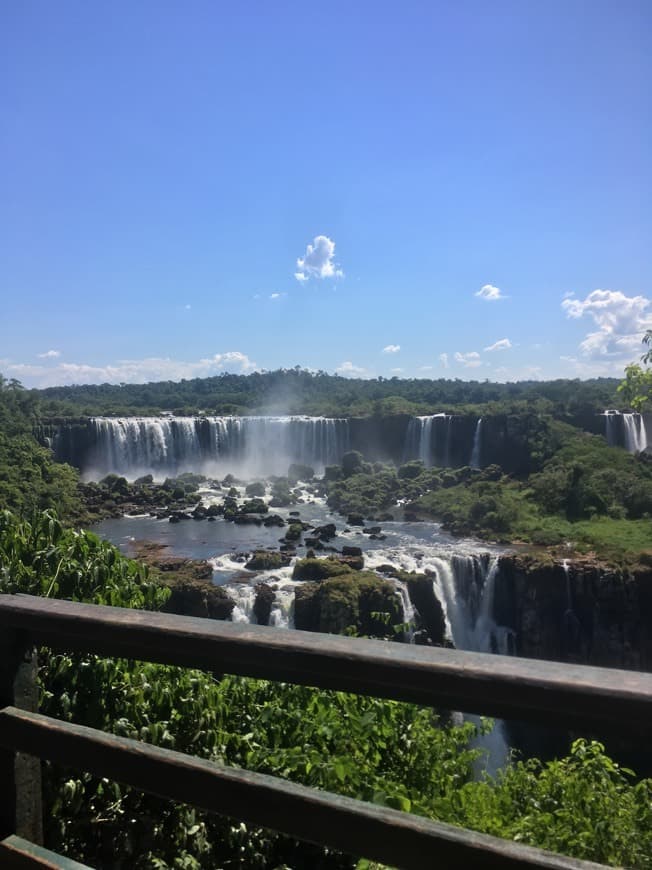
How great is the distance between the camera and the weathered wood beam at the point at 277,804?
1.00m

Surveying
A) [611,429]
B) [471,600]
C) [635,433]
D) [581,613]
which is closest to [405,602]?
[471,600]

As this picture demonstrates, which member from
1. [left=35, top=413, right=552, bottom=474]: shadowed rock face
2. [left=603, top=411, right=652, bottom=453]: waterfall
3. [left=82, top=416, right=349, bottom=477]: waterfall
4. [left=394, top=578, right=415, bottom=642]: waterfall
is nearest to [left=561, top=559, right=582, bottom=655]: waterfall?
[left=394, top=578, right=415, bottom=642]: waterfall

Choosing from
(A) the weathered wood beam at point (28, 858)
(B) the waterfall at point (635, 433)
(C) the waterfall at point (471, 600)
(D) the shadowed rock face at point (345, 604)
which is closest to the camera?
(A) the weathered wood beam at point (28, 858)

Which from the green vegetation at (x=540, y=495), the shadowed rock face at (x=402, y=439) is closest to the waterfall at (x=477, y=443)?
the shadowed rock face at (x=402, y=439)

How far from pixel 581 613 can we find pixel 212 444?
864 inches

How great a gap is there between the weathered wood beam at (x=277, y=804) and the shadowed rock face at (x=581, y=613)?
57.9 feet

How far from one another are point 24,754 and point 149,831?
1.27m

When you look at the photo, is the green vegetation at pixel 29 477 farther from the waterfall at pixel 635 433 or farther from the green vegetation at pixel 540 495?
the waterfall at pixel 635 433

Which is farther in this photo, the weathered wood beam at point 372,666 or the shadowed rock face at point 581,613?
the shadowed rock face at point 581,613

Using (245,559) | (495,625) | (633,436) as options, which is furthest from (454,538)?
(633,436)

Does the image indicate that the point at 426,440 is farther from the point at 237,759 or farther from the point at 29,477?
the point at 237,759

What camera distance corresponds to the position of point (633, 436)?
34344mm

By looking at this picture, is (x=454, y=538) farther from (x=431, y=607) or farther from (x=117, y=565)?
(x=117, y=565)

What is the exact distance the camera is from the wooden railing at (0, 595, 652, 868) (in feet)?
3.17
